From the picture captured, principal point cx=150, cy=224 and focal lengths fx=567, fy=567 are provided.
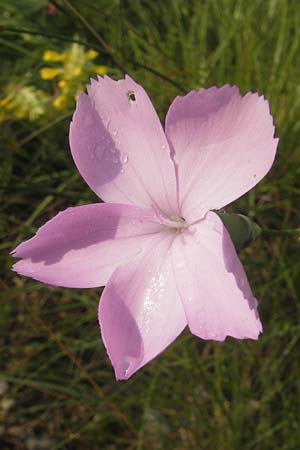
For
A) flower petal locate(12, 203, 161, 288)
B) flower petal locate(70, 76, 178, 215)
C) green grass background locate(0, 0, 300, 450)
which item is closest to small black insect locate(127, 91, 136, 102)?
flower petal locate(70, 76, 178, 215)

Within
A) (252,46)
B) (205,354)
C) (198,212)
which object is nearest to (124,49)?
(252,46)

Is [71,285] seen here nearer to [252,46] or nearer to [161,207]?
[161,207]

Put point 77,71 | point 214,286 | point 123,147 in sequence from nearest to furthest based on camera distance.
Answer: point 214,286 → point 123,147 → point 77,71

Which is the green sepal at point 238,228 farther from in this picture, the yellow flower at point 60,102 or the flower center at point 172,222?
the yellow flower at point 60,102

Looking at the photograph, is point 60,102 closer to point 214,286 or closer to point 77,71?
point 77,71

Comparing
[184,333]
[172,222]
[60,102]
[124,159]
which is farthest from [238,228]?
[60,102]

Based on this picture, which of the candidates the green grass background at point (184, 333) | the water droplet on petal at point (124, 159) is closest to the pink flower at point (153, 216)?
the water droplet on petal at point (124, 159)
